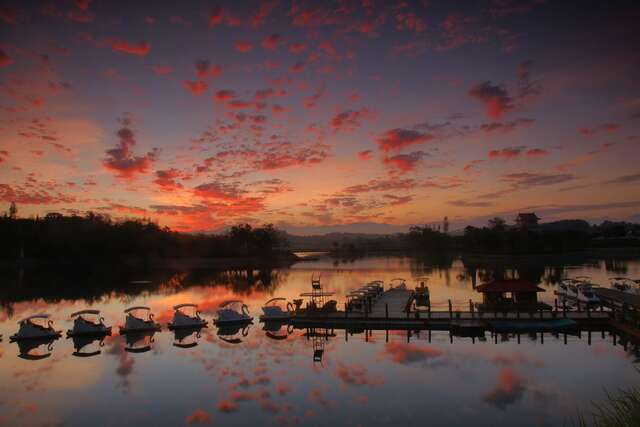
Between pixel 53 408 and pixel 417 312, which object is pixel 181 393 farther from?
pixel 417 312

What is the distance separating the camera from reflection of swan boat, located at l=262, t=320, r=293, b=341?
3328 cm

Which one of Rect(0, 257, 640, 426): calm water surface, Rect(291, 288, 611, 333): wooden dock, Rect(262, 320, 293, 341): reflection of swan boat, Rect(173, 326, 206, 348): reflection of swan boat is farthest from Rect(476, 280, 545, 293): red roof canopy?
Rect(173, 326, 206, 348): reflection of swan boat

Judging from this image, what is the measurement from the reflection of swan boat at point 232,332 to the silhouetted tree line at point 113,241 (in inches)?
3870

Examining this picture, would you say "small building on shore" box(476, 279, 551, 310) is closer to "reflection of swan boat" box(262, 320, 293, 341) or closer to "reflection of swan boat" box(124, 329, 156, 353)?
"reflection of swan boat" box(262, 320, 293, 341)

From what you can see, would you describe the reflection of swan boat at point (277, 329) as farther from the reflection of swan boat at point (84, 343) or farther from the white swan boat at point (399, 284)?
the white swan boat at point (399, 284)

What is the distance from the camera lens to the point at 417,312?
34.7 m

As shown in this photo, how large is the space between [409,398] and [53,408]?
49.5 feet

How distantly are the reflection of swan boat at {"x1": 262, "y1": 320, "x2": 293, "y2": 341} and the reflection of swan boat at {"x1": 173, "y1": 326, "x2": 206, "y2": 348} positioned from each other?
5.08 metres

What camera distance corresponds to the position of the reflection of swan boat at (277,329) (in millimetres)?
33281

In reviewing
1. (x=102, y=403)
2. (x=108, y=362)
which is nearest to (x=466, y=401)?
(x=102, y=403)

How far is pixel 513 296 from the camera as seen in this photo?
35000 mm

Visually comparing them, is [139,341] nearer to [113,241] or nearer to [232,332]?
[232,332]

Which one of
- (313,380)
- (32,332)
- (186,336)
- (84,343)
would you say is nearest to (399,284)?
(186,336)

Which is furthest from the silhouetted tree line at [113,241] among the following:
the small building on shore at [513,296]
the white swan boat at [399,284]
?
the small building on shore at [513,296]
